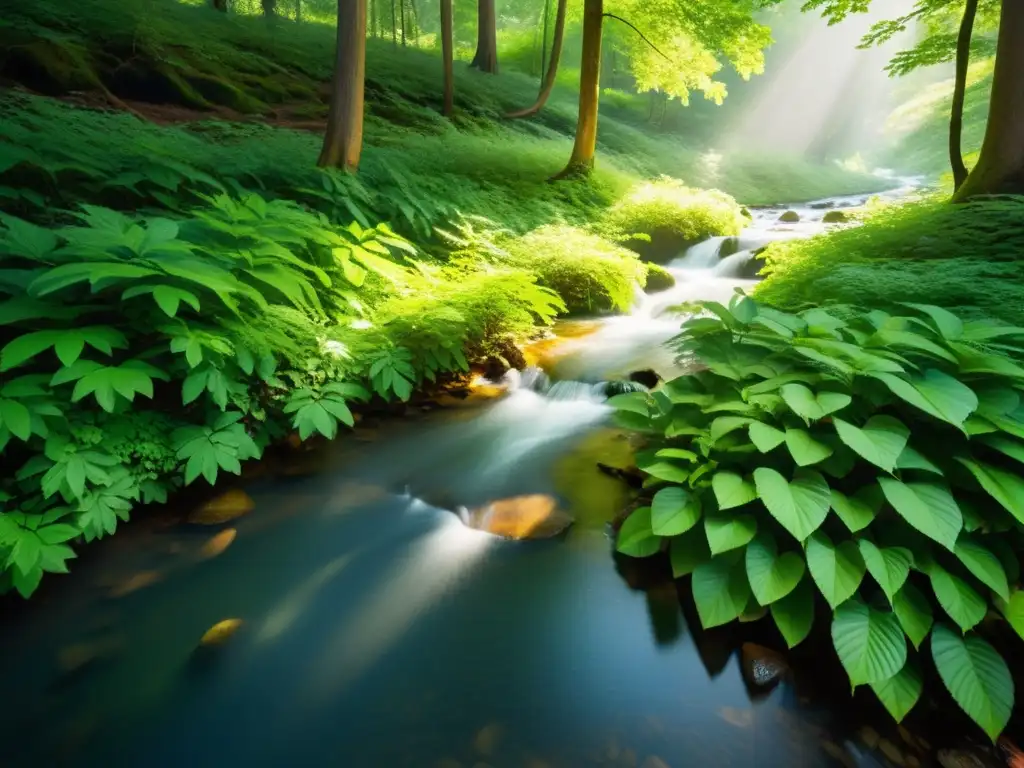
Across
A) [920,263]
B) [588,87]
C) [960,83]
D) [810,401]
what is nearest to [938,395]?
[810,401]

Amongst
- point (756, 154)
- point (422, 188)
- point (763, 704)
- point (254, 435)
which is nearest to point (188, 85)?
point (422, 188)

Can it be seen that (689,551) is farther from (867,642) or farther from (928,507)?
(928,507)

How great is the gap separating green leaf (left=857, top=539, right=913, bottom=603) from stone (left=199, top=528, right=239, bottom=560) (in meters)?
3.35

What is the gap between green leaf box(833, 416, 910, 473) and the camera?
2242 mm

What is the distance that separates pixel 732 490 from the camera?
2504mm

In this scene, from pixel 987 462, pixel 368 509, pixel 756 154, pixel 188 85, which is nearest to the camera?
pixel 987 462

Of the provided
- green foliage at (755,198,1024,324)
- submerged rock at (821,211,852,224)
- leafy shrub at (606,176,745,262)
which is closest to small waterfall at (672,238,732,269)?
leafy shrub at (606,176,745,262)

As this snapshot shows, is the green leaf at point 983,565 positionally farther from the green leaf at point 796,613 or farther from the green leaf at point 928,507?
the green leaf at point 796,613

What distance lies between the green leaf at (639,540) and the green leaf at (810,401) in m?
0.97

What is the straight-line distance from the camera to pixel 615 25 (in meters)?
20.8

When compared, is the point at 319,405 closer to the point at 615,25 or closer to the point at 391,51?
the point at 391,51

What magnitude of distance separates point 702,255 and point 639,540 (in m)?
8.67

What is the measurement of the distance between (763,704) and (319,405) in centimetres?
315

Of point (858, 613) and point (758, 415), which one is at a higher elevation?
point (758, 415)
